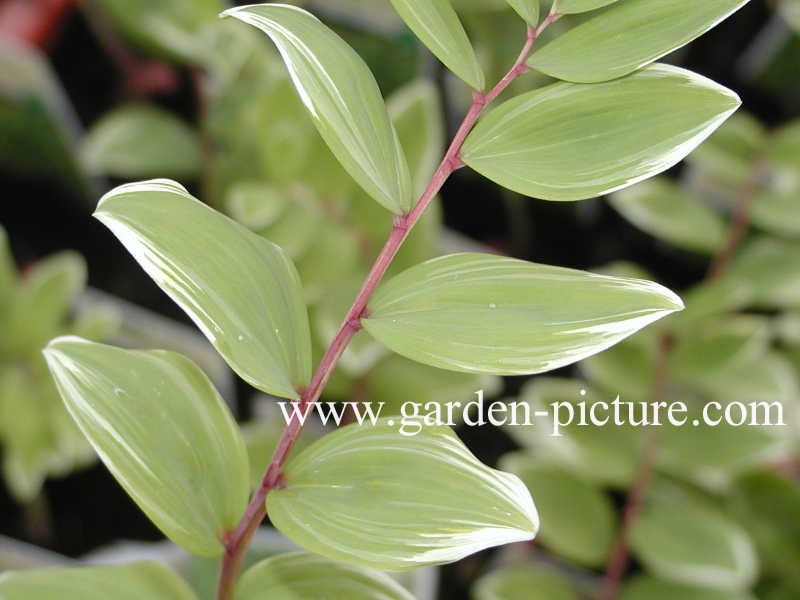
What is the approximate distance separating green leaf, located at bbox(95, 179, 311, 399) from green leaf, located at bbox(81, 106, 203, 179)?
45 cm

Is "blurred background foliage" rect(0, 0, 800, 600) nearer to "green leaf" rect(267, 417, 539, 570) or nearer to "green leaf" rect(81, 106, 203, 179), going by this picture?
"green leaf" rect(81, 106, 203, 179)

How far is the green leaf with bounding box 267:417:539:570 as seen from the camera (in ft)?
0.69

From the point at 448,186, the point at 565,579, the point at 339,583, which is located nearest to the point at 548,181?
the point at 339,583

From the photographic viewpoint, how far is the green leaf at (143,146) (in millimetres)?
654

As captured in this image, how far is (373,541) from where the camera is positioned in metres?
0.22

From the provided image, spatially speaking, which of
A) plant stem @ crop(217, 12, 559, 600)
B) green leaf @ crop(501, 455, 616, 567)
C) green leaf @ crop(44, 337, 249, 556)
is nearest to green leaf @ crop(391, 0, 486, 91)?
plant stem @ crop(217, 12, 559, 600)

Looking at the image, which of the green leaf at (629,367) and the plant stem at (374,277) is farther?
the green leaf at (629,367)

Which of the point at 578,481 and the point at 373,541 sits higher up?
the point at 373,541

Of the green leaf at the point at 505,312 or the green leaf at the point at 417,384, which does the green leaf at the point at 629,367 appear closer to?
the green leaf at the point at 417,384

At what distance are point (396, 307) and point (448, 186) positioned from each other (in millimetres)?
560

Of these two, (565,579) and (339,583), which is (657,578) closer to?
(565,579)

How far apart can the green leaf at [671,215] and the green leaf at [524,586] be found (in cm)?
22

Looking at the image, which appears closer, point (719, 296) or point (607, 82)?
point (607, 82)

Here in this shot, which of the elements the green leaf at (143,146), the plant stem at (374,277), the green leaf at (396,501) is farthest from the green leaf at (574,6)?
the green leaf at (143,146)
